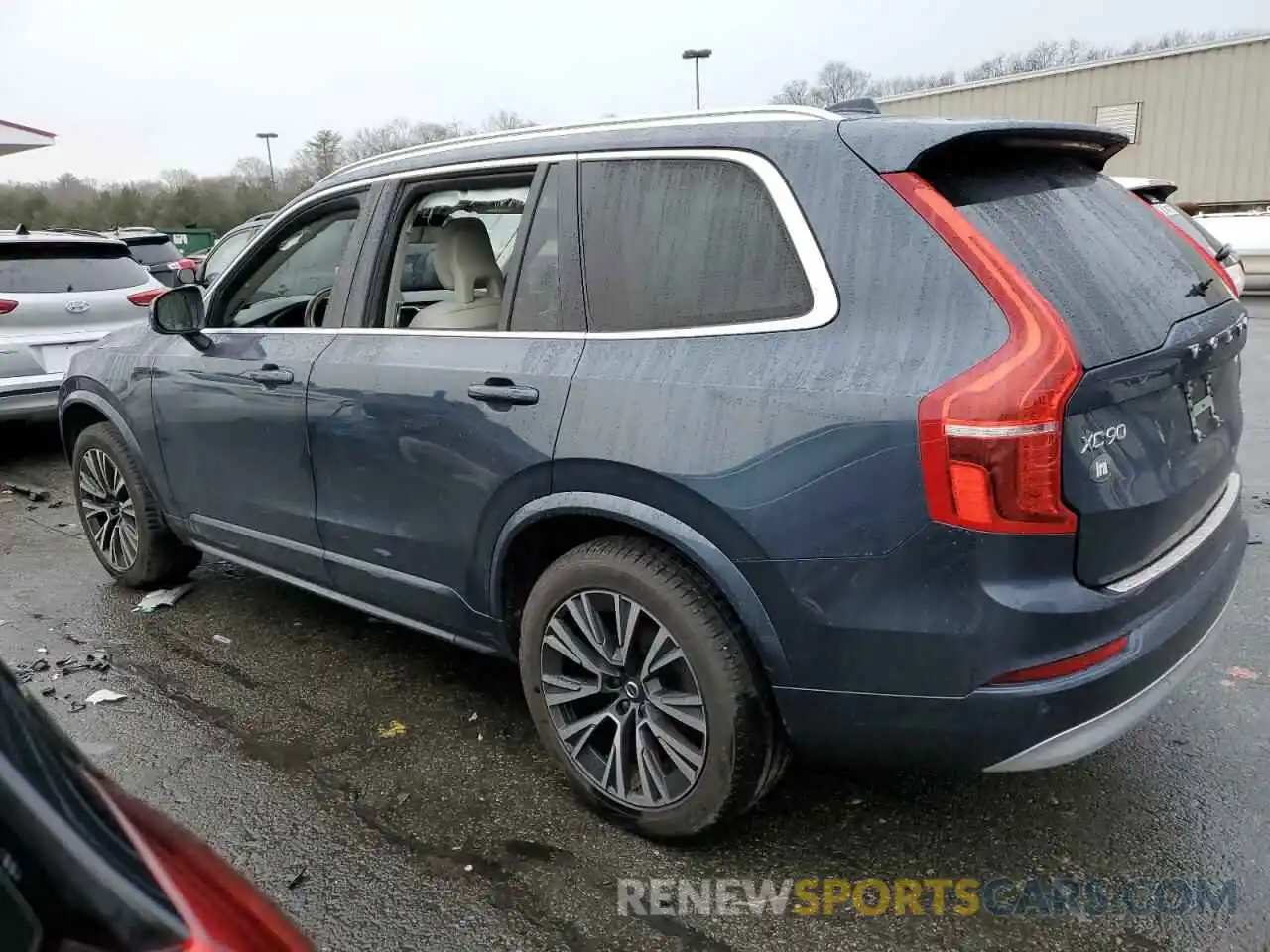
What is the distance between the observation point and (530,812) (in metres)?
2.93

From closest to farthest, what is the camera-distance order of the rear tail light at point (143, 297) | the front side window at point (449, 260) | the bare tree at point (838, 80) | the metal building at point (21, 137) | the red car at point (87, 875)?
the red car at point (87, 875) < the front side window at point (449, 260) < the rear tail light at point (143, 297) < the metal building at point (21, 137) < the bare tree at point (838, 80)

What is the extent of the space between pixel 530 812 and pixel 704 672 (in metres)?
0.83

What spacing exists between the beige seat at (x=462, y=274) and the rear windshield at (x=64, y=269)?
5.17m

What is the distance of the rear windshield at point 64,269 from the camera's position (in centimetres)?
718

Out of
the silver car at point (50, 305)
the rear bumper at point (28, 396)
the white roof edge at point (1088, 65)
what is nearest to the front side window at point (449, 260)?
the silver car at point (50, 305)

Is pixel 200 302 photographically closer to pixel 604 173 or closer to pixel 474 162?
pixel 474 162

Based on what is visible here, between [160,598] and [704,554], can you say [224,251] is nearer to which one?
[160,598]

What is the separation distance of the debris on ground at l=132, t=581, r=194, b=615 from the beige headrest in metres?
2.30

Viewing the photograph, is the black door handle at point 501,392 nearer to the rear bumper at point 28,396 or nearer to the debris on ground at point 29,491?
the debris on ground at point 29,491

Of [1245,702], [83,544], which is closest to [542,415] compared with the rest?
[1245,702]

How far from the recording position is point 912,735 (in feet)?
7.50

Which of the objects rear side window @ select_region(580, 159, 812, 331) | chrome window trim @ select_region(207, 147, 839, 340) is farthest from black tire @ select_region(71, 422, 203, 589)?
rear side window @ select_region(580, 159, 812, 331)

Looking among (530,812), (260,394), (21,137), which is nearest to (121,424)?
(260,394)

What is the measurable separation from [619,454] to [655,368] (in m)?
0.24
